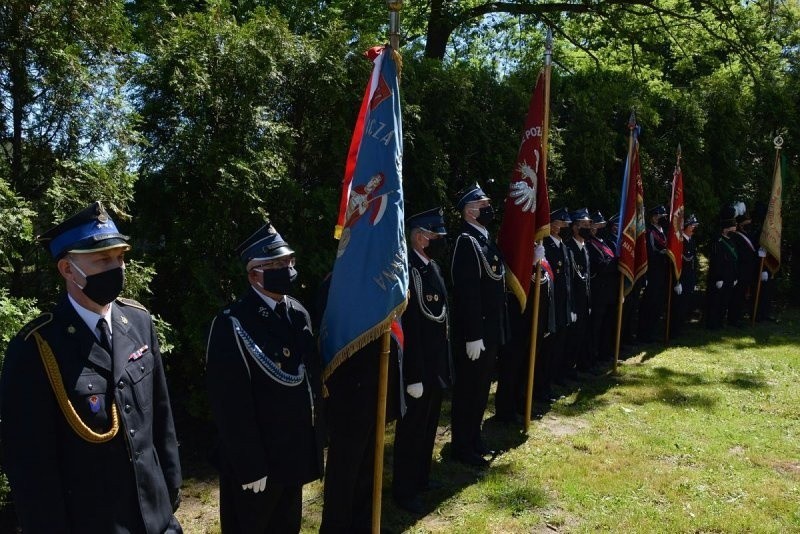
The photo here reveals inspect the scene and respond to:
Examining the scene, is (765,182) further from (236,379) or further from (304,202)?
(236,379)

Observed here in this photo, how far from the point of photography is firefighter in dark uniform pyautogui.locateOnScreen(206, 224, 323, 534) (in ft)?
A: 10.7

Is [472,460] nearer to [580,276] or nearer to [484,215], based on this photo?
[484,215]

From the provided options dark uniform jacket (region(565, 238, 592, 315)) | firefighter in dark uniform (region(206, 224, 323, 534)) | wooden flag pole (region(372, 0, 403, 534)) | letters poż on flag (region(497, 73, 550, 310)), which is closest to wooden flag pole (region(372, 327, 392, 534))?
wooden flag pole (region(372, 0, 403, 534))

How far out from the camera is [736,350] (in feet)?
33.9

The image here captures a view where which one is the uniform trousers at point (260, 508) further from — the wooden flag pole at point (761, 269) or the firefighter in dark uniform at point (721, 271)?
the wooden flag pole at point (761, 269)

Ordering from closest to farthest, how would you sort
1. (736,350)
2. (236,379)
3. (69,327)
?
(69,327) → (236,379) → (736,350)

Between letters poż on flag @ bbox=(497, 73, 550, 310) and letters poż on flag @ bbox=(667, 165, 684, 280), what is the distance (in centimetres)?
440

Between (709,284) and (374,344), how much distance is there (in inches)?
369

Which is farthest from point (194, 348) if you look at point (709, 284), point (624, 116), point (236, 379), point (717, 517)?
point (709, 284)

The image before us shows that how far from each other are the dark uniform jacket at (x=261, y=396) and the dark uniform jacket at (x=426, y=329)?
1.22 metres

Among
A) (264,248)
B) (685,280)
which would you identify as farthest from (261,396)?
(685,280)

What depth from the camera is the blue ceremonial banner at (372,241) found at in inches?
157

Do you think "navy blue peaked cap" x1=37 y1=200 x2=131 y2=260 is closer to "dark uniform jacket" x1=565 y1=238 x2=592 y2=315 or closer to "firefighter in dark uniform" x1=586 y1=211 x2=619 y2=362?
"dark uniform jacket" x1=565 y1=238 x2=592 y2=315

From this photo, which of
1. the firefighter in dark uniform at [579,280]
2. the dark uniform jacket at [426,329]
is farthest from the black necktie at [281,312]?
the firefighter in dark uniform at [579,280]
